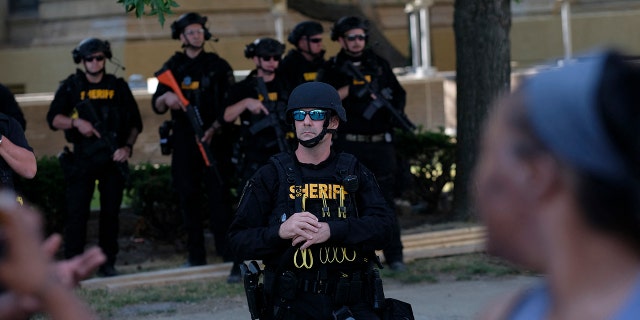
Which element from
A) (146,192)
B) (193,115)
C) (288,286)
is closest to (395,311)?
(288,286)

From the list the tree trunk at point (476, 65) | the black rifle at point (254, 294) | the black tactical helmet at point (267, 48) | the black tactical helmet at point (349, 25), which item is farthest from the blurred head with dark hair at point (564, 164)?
the tree trunk at point (476, 65)

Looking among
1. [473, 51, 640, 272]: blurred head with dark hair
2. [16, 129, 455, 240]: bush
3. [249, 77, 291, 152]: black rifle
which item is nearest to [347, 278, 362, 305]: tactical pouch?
[473, 51, 640, 272]: blurred head with dark hair

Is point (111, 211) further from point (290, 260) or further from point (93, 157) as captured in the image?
point (290, 260)

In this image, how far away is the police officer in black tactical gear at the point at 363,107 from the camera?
938 cm

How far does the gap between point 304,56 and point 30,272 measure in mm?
8101

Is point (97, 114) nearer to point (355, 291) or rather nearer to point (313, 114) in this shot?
point (313, 114)

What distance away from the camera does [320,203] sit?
5.24 meters

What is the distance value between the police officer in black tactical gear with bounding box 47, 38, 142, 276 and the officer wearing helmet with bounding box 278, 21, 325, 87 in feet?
4.46

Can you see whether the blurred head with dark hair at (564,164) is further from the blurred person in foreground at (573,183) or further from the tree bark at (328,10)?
the tree bark at (328,10)

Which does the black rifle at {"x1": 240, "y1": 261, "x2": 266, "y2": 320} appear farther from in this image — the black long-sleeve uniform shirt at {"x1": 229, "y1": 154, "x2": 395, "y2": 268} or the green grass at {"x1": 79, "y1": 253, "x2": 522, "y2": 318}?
the green grass at {"x1": 79, "y1": 253, "x2": 522, "y2": 318}

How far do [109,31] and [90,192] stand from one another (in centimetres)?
1004

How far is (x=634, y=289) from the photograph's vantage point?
168 cm

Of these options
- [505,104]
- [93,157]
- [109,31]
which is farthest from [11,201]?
[109,31]

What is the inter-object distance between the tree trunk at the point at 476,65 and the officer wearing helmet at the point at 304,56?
170cm
